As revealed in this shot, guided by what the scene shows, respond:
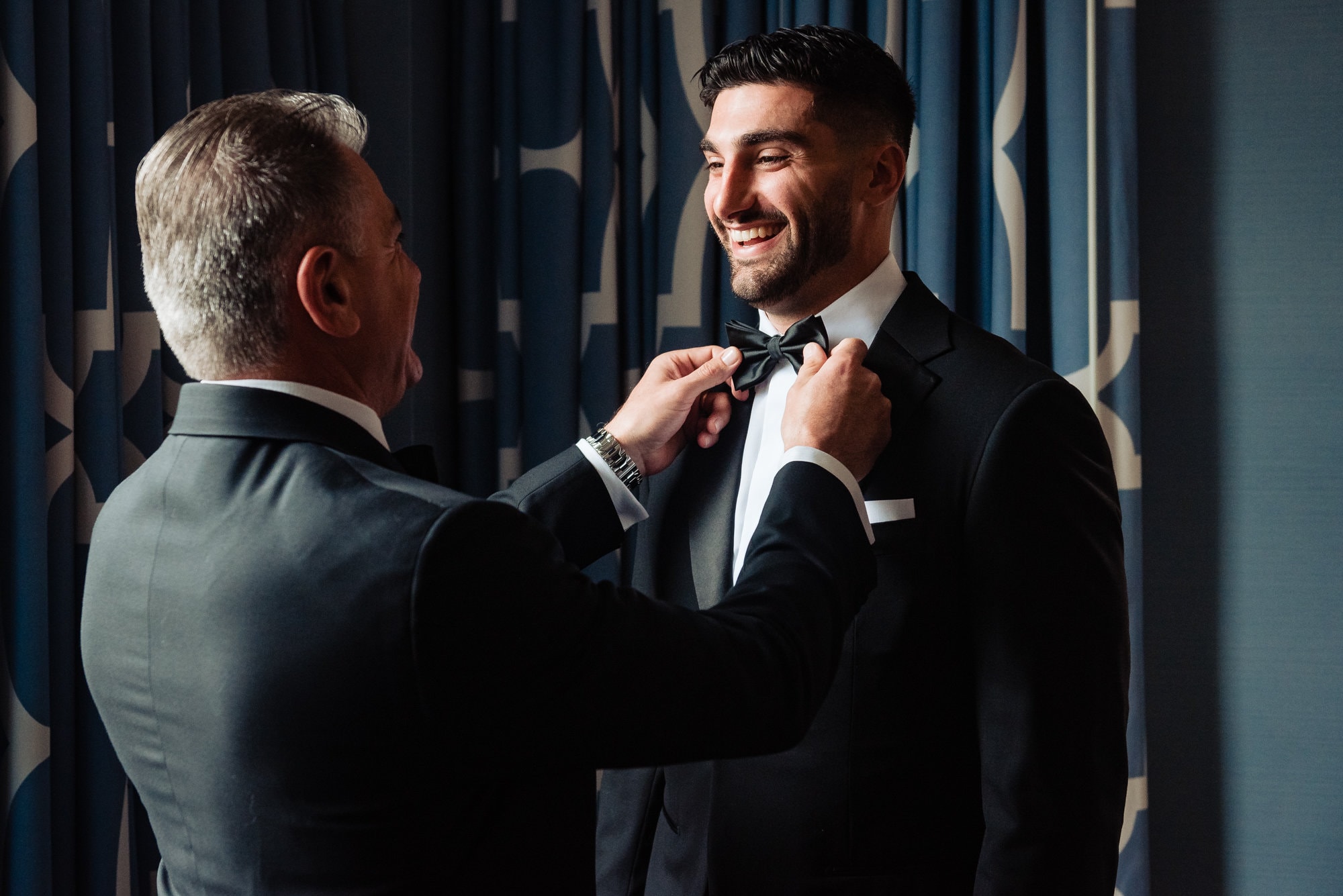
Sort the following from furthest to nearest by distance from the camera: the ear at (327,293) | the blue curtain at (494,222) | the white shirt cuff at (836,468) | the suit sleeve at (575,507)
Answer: the blue curtain at (494,222)
the suit sleeve at (575,507)
the white shirt cuff at (836,468)
the ear at (327,293)

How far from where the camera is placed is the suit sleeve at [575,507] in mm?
1434

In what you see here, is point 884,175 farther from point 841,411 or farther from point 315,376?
point 315,376

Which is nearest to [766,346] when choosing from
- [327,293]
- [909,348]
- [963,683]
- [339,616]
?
[909,348]

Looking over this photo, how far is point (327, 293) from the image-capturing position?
0.96 metres

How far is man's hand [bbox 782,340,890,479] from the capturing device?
44.7 inches

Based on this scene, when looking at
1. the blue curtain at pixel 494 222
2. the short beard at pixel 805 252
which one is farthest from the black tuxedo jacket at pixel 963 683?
the blue curtain at pixel 494 222

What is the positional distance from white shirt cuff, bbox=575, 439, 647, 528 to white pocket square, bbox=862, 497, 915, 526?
1.20ft

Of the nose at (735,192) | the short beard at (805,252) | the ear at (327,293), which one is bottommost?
the ear at (327,293)

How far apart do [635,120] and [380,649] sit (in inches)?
66.3

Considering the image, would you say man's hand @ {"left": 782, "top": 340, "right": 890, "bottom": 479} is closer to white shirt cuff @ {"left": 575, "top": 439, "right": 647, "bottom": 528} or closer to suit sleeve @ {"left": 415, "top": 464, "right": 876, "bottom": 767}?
suit sleeve @ {"left": 415, "top": 464, "right": 876, "bottom": 767}

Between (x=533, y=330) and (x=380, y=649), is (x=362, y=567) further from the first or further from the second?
(x=533, y=330)

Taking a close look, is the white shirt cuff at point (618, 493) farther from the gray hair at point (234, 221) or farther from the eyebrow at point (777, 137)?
the gray hair at point (234, 221)

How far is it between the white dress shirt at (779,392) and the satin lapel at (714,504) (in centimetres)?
1

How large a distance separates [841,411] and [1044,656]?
336mm
